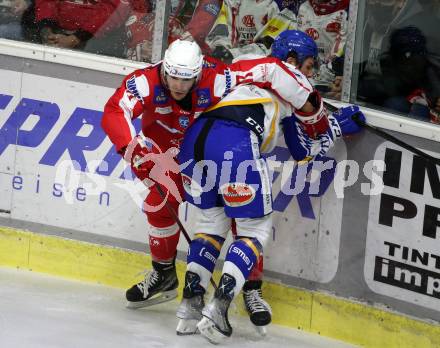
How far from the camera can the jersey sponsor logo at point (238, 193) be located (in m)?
5.06

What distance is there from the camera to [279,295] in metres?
5.71

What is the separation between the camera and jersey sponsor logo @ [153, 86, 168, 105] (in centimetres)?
Result: 520

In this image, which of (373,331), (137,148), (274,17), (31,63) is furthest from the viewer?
(31,63)

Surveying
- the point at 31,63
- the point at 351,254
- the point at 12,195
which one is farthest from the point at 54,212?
the point at 351,254

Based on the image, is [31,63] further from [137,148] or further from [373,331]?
[373,331]

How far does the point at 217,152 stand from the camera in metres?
5.07

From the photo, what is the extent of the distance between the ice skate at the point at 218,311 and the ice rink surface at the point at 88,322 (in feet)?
0.51

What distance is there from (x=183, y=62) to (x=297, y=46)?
0.74 m

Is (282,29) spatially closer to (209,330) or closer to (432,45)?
(432,45)

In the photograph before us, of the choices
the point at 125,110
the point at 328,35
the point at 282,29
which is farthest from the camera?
the point at 282,29

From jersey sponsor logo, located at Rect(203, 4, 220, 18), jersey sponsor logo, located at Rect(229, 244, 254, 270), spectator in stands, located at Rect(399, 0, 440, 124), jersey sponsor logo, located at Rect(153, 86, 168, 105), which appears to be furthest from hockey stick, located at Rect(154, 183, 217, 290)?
spectator in stands, located at Rect(399, 0, 440, 124)

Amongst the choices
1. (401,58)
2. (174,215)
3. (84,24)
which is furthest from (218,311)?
(84,24)

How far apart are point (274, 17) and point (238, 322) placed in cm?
155

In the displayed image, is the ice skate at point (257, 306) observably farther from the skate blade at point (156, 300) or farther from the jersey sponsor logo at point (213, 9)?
the jersey sponsor logo at point (213, 9)
